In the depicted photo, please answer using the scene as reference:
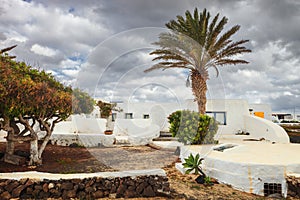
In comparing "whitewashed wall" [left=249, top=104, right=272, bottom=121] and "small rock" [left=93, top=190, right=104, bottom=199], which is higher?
"whitewashed wall" [left=249, top=104, right=272, bottom=121]

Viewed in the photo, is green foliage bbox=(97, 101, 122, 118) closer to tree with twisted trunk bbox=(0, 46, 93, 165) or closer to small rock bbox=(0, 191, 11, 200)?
tree with twisted trunk bbox=(0, 46, 93, 165)

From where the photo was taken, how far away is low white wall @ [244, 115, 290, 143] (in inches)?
492

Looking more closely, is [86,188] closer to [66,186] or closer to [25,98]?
[66,186]

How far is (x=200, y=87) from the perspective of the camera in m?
14.1

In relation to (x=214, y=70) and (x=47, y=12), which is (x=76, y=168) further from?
(x=214, y=70)

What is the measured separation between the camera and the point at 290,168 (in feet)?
18.2

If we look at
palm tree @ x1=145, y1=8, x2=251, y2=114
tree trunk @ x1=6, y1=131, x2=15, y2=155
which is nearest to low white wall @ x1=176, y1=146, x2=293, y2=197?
tree trunk @ x1=6, y1=131, x2=15, y2=155

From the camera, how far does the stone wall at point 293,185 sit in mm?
5195

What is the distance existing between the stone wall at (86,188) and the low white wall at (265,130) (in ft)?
32.7

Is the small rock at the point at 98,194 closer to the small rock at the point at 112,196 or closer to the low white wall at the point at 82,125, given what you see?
the small rock at the point at 112,196

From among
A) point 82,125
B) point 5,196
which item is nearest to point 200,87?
point 82,125

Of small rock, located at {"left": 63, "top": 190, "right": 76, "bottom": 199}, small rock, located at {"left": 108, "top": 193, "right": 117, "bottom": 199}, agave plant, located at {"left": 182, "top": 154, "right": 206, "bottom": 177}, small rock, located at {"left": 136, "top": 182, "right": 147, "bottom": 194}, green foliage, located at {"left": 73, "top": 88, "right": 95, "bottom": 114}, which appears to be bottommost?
small rock, located at {"left": 108, "top": 193, "right": 117, "bottom": 199}

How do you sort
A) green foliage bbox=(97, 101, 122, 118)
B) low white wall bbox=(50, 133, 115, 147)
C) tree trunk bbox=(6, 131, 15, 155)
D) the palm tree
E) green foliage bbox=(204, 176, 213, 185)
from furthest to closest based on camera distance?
1. green foliage bbox=(97, 101, 122, 118)
2. the palm tree
3. low white wall bbox=(50, 133, 115, 147)
4. tree trunk bbox=(6, 131, 15, 155)
5. green foliage bbox=(204, 176, 213, 185)

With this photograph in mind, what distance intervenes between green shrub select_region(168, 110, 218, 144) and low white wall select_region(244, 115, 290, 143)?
434cm
